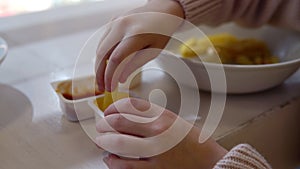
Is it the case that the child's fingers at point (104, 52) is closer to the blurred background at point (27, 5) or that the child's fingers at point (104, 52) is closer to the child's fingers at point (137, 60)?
the child's fingers at point (137, 60)

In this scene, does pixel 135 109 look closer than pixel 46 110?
Yes

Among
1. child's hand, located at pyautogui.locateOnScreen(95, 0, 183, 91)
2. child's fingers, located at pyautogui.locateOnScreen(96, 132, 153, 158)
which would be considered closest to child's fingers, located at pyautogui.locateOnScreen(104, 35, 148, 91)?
child's hand, located at pyautogui.locateOnScreen(95, 0, 183, 91)

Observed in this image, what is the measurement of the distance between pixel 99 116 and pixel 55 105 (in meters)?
0.10

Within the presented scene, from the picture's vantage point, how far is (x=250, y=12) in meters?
0.72

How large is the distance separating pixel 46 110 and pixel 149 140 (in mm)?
213

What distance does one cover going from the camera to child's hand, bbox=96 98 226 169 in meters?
0.43

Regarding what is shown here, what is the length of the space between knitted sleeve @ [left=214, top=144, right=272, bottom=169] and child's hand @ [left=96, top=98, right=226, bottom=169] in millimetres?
20

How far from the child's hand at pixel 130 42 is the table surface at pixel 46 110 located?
0.08m

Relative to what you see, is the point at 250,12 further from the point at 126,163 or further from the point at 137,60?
the point at 126,163

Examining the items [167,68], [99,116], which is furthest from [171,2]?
[99,116]

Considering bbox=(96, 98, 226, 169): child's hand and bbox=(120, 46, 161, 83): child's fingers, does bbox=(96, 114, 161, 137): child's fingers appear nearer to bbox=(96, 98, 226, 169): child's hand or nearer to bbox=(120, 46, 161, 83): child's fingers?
bbox=(96, 98, 226, 169): child's hand

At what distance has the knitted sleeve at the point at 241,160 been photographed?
0.45m

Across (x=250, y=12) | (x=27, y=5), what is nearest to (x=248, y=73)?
(x=250, y=12)

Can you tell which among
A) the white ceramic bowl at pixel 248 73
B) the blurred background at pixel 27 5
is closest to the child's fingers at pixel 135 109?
the white ceramic bowl at pixel 248 73
